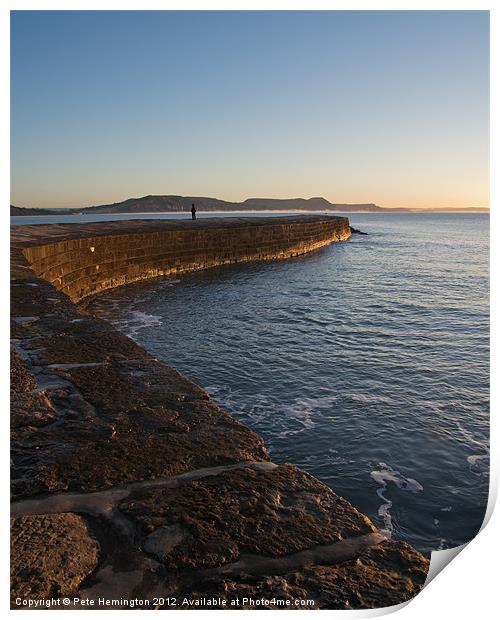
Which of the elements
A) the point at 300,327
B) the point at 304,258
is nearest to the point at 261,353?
the point at 300,327

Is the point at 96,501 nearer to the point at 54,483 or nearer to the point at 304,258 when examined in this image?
the point at 54,483

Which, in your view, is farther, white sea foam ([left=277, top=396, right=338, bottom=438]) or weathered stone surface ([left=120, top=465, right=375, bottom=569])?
white sea foam ([left=277, top=396, right=338, bottom=438])

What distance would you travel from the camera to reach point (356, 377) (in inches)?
268

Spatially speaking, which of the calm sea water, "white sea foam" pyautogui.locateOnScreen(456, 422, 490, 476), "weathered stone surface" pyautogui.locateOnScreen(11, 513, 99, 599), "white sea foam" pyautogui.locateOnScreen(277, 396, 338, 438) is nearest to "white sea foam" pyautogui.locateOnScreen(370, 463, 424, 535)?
the calm sea water

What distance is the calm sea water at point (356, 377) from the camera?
4156mm

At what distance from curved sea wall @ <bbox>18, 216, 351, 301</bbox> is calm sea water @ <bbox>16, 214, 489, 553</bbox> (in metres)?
0.88

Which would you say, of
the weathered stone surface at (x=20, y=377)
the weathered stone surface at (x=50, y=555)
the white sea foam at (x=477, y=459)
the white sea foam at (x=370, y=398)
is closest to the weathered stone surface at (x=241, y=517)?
the weathered stone surface at (x=50, y=555)

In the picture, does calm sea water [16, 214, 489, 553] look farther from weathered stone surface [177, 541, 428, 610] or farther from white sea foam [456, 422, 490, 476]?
weathered stone surface [177, 541, 428, 610]

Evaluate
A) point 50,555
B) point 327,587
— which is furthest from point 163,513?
point 327,587

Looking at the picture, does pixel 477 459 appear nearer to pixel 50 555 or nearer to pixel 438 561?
pixel 438 561

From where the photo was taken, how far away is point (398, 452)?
4.73 metres

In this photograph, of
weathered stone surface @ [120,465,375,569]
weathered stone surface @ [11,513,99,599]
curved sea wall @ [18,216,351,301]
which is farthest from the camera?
curved sea wall @ [18,216,351,301]

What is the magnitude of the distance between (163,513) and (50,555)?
0.44 meters

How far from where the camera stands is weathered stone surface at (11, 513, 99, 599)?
59.5 inches
